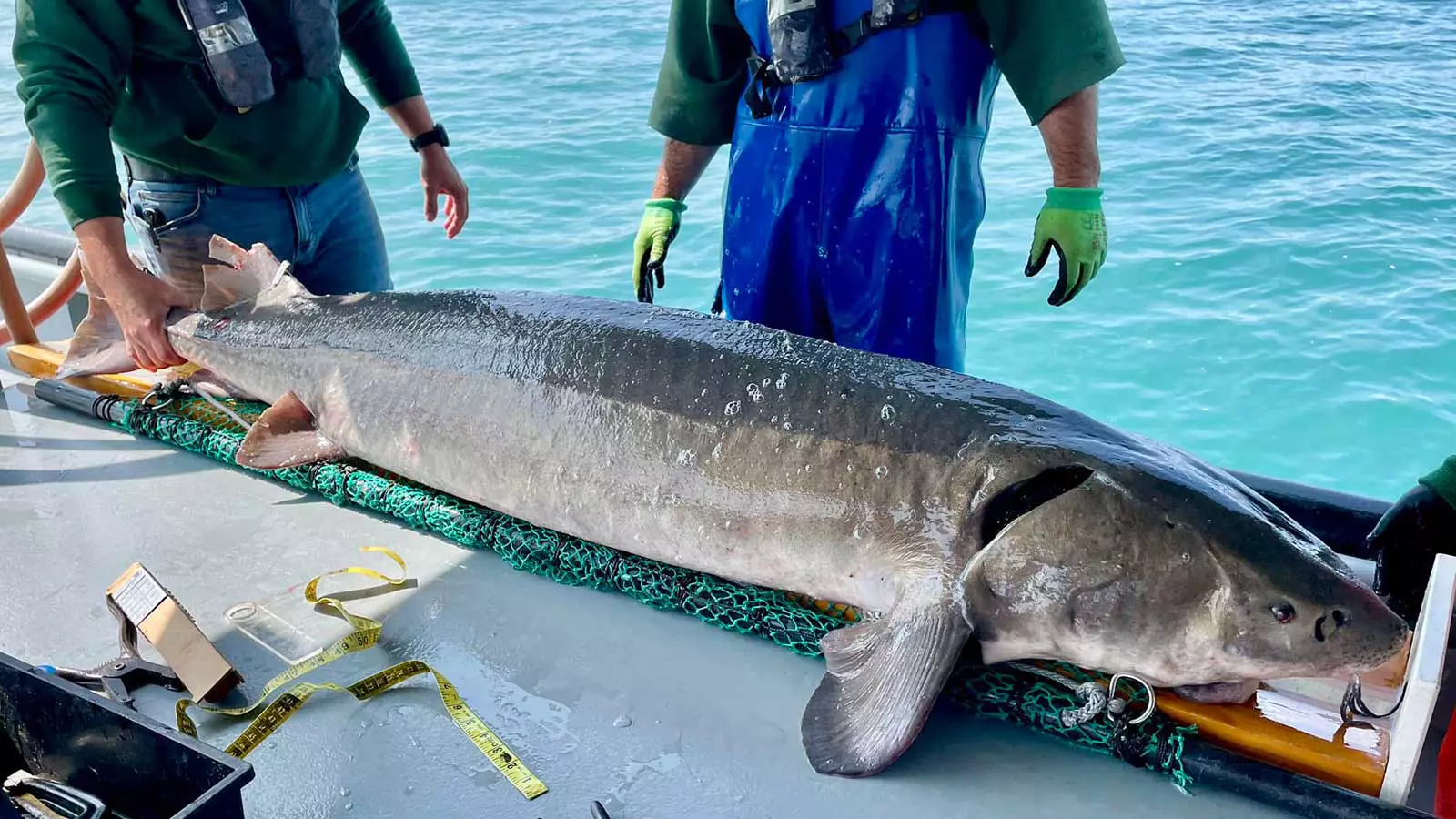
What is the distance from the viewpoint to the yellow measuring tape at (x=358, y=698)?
176 cm

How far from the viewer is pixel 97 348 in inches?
126

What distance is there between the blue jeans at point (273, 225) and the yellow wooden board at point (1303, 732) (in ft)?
9.75

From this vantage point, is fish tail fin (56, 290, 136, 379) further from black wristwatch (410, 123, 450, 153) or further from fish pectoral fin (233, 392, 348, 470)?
black wristwatch (410, 123, 450, 153)

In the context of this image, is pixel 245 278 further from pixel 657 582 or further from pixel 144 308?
pixel 657 582

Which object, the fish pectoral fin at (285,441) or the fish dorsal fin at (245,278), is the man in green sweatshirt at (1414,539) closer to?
the fish pectoral fin at (285,441)

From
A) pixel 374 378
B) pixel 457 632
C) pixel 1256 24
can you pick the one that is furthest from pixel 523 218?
pixel 1256 24

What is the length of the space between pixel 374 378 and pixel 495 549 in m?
0.63

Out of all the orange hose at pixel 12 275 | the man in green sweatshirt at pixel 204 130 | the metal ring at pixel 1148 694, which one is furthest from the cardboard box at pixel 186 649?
the orange hose at pixel 12 275

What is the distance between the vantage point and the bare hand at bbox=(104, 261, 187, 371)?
2.81 metres

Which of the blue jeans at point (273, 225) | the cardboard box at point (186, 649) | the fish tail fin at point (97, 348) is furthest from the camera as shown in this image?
the blue jeans at point (273, 225)

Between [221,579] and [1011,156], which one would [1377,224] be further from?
[221,579]

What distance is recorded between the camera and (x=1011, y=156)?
36.4 feet

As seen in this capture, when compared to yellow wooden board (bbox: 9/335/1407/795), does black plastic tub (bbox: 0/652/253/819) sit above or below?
above

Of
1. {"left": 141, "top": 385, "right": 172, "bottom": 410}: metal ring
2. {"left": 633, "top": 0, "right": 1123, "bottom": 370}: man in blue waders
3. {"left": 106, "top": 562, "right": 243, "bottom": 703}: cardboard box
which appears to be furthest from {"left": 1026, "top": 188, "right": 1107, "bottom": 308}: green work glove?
{"left": 141, "top": 385, "right": 172, "bottom": 410}: metal ring
